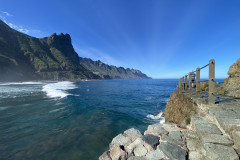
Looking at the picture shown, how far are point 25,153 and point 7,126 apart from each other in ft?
15.7

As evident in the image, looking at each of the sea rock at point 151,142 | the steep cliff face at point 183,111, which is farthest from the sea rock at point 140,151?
the steep cliff face at point 183,111

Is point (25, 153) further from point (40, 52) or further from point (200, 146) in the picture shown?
point (40, 52)

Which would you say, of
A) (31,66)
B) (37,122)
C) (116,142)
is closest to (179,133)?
(116,142)

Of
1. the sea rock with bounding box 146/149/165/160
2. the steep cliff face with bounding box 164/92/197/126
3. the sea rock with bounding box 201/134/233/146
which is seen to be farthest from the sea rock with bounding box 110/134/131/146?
the steep cliff face with bounding box 164/92/197/126

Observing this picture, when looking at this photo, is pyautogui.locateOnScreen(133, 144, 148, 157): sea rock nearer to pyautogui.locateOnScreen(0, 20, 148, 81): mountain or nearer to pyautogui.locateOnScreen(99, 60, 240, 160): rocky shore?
pyautogui.locateOnScreen(99, 60, 240, 160): rocky shore

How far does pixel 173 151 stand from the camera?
2992 millimetres

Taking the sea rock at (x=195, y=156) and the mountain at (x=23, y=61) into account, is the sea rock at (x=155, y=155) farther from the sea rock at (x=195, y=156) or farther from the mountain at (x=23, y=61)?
the mountain at (x=23, y=61)

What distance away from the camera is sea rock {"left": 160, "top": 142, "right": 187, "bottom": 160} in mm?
2785

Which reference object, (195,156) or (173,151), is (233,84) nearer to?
(195,156)

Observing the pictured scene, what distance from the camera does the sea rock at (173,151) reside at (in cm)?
279

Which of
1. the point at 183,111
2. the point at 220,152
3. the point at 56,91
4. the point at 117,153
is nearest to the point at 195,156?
the point at 220,152

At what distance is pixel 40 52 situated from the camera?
5413 inches

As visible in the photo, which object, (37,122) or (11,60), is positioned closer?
(37,122)

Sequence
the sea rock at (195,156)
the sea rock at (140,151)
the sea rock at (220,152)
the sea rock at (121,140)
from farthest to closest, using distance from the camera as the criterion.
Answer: the sea rock at (121,140), the sea rock at (140,151), the sea rock at (195,156), the sea rock at (220,152)
